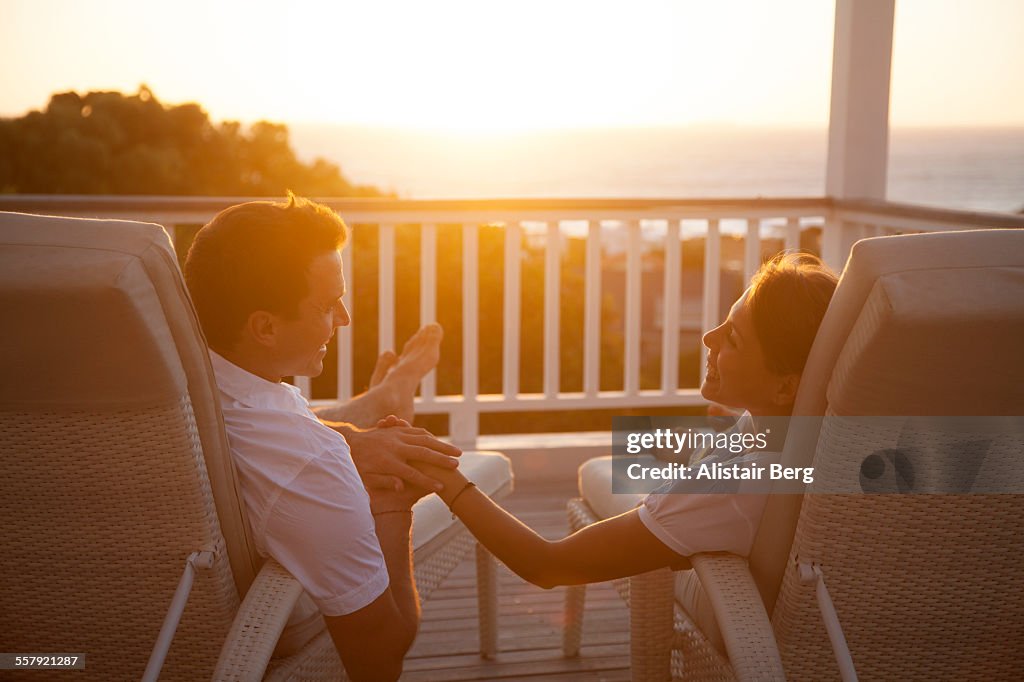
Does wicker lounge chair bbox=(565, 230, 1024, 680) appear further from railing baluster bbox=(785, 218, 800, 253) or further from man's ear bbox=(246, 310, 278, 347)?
railing baluster bbox=(785, 218, 800, 253)

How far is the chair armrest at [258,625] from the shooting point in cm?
132

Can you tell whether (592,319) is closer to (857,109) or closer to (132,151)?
(857,109)

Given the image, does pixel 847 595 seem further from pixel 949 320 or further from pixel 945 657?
pixel 949 320

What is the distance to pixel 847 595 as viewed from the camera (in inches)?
54.2

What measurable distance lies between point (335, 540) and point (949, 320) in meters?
→ 0.83

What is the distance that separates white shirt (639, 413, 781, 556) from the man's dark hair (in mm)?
626

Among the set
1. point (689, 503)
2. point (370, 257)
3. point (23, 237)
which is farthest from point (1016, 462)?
point (370, 257)

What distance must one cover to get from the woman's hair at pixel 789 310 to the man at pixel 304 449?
526mm

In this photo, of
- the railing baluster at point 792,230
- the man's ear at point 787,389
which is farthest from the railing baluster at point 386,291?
the man's ear at point 787,389

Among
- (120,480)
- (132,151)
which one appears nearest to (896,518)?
(120,480)

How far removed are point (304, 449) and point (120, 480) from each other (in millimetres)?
245

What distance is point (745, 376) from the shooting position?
156 centimetres

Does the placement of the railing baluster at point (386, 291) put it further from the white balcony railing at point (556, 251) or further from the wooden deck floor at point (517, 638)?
the wooden deck floor at point (517, 638)

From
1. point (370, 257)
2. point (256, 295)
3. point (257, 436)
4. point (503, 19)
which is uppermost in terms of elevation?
point (503, 19)
